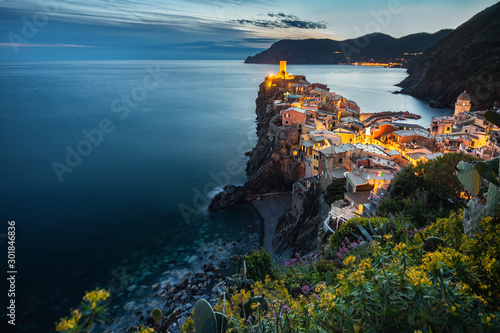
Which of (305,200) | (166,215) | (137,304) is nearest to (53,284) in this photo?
(137,304)

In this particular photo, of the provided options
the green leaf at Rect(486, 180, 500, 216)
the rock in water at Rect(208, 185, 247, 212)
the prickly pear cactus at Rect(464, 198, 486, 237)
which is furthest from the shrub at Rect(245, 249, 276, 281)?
the rock in water at Rect(208, 185, 247, 212)

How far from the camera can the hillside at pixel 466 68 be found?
212 feet

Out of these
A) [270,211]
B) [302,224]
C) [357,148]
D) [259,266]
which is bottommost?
[270,211]

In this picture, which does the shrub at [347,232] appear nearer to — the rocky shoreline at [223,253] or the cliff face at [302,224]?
the cliff face at [302,224]

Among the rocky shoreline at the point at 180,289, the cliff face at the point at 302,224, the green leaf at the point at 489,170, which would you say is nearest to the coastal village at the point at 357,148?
the cliff face at the point at 302,224

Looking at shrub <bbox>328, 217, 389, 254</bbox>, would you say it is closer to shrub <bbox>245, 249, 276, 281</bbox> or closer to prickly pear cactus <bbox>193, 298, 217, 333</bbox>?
shrub <bbox>245, 249, 276, 281</bbox>

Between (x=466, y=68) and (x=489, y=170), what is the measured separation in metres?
94.9

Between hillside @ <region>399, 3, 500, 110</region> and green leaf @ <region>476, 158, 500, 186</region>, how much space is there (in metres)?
72.1

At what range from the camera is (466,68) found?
7862 cm

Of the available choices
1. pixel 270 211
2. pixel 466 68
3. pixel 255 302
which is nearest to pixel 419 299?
pixel 255 302

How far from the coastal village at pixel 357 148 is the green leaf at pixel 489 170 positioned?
1069 cm

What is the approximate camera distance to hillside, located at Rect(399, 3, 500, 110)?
64688mm

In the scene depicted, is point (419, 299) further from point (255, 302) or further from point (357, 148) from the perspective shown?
point (357, 148)

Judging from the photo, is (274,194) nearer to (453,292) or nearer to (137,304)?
(137,304)
